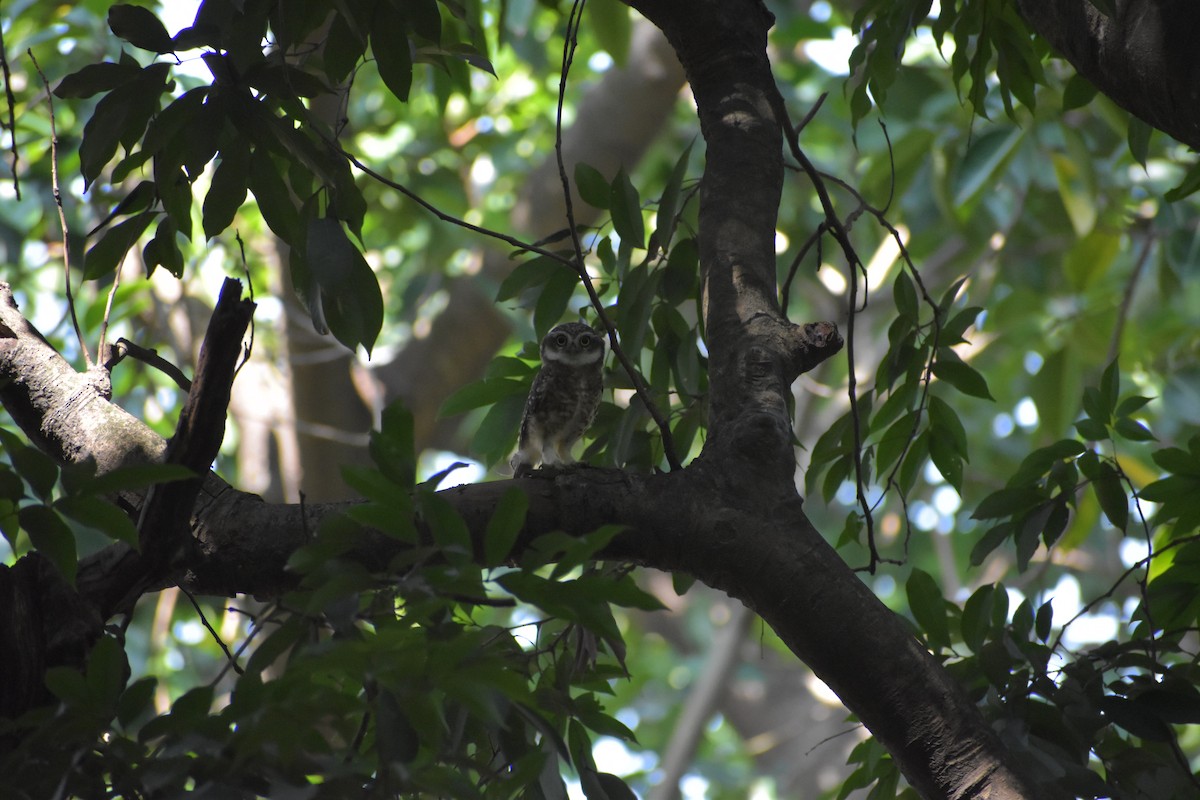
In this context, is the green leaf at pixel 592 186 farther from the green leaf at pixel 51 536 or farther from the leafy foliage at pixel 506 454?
the green leaf at pixel 51 536

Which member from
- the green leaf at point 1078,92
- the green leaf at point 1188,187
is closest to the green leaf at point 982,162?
the green leaf at point 1078,92

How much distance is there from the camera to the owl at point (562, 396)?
99.0 inches

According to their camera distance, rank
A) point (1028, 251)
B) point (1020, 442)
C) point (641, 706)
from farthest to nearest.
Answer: point (641, 706)
point (1020, 442)
point (1028, 251)

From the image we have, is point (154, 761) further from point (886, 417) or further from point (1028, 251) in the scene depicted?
point (1028, 251)

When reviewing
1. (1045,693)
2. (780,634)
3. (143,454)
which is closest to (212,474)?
(143,454)

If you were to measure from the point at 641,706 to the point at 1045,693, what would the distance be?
905 centimetres

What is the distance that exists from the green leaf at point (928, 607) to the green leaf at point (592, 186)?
3.03 ft

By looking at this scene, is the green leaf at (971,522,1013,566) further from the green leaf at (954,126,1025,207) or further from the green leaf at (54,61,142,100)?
the green leaf at (954,126,1025,207)

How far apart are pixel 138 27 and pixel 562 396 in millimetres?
1144

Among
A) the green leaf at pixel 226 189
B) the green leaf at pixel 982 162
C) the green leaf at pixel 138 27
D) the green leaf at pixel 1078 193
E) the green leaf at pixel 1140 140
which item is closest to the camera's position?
the green leaf at pixel 138 27

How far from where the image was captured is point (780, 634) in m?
1.62

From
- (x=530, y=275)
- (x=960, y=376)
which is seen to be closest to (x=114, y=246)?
(x=530, y=275)

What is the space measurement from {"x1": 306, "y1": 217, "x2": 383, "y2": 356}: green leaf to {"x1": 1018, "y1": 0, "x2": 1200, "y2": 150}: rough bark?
1.14 metres

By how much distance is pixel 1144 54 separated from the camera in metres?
1.63
